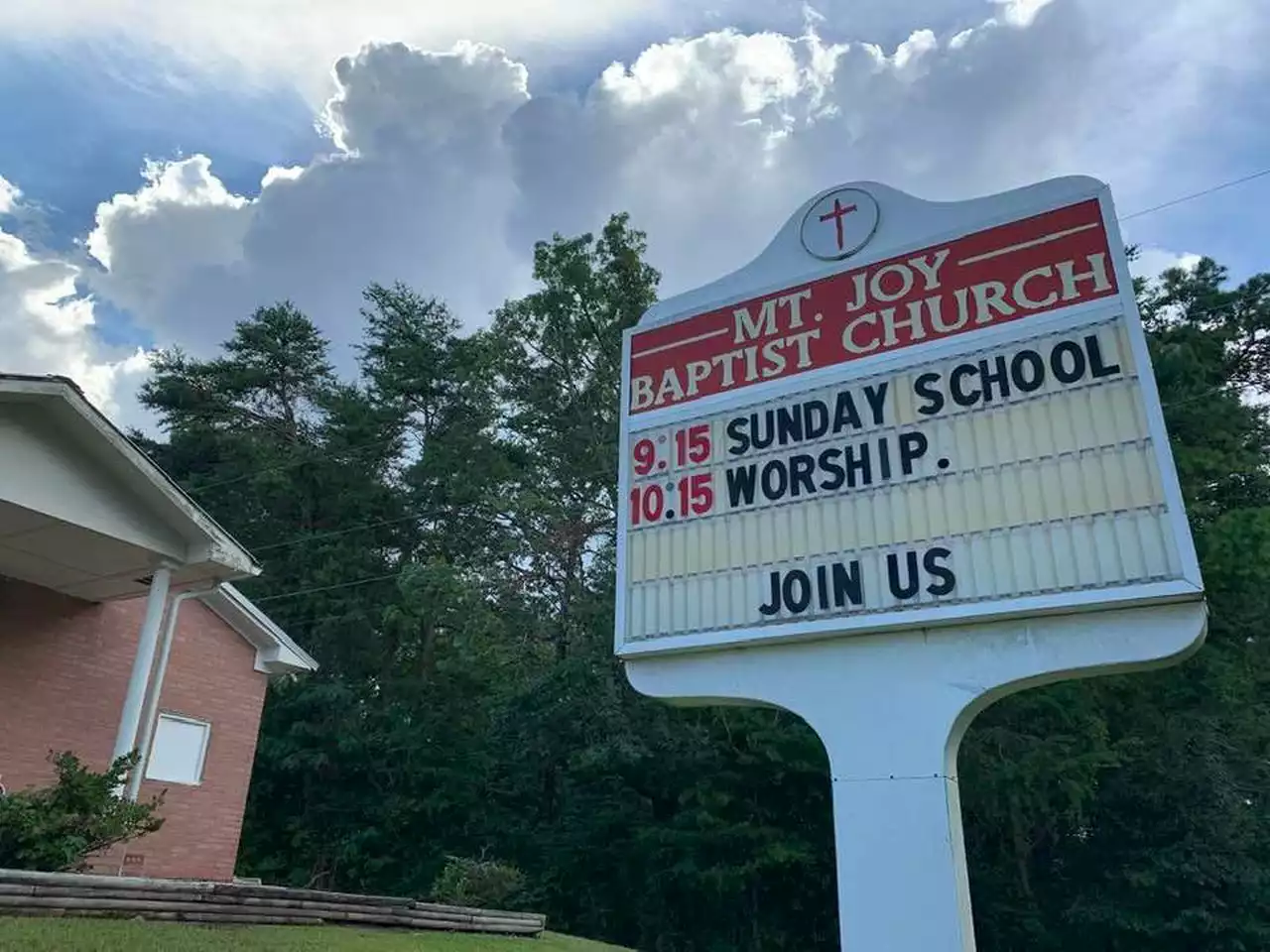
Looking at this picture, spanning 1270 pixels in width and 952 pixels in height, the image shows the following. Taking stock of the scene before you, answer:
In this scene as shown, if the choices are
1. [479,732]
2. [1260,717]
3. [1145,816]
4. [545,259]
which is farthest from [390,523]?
[1260,717]

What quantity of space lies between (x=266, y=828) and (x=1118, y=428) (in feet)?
85.7

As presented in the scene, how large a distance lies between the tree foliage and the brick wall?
6.96m

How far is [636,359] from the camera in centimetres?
830

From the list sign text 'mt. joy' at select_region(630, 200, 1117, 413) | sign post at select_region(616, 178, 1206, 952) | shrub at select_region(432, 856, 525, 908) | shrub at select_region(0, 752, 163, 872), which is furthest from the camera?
shrub at select_region(432, 856, 525, 908)

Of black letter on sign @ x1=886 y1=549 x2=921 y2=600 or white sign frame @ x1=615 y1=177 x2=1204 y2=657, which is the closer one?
white sign frame @ x1=615 y1=177 x2=1204 y2=657

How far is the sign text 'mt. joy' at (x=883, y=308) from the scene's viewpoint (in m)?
6.59

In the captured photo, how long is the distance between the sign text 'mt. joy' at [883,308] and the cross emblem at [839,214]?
36cm

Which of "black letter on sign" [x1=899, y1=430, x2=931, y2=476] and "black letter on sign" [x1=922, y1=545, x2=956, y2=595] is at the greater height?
"black letter on sign" [x1=899, y1=430, x2=931, y2=476]

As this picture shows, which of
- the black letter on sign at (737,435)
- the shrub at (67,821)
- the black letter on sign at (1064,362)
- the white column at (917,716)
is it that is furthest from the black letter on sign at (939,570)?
the shrub at (67,821)

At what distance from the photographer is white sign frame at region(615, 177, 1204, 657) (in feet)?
18.9

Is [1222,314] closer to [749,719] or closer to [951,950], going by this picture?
[749,719]

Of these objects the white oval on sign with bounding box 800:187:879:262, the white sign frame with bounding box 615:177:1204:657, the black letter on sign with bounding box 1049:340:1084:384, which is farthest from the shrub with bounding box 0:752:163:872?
the black letter on sign with bounding box 1049:340:1084:384

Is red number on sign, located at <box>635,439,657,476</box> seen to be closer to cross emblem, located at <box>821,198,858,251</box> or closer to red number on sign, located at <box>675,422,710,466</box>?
red number on sign, located at <box>675,422,710,466</box>

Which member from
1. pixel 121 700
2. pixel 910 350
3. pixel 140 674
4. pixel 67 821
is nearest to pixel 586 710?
pixel 121 700
